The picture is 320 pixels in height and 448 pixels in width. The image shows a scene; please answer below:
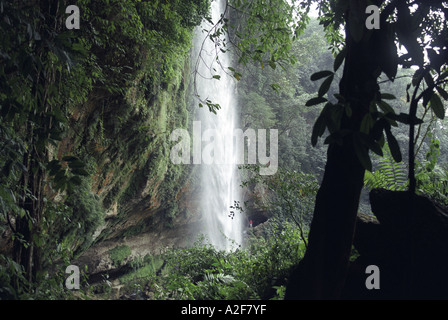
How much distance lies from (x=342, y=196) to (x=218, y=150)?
12918 millimetres

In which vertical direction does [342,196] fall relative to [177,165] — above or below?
below

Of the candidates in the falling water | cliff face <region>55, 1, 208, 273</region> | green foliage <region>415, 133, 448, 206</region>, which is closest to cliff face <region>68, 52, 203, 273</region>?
cliff face <region>55, 1, 208, 273</region>

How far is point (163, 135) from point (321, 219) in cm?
690

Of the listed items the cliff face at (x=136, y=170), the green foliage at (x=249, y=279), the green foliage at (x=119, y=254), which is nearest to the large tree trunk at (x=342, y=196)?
the green foliage at (x=249, y=279)

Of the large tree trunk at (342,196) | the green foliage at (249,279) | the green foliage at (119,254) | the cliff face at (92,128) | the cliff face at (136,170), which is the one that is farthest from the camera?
the green foliage at (119,254)

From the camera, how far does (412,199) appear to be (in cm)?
180

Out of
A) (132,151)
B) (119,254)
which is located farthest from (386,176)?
(119,254)

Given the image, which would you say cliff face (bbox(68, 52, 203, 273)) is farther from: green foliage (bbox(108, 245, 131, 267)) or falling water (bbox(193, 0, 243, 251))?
falling water (bbox(193, 0, 243, 251))

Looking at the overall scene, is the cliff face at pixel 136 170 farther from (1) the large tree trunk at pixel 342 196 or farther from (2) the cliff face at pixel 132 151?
(1) the large tree trunk at pixel 342 196

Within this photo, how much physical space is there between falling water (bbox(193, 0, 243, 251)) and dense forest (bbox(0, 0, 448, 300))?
2.20m

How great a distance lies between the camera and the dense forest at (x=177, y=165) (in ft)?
5.49

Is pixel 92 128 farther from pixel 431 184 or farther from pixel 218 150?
pixel 218 150

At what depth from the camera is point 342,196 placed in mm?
1684
